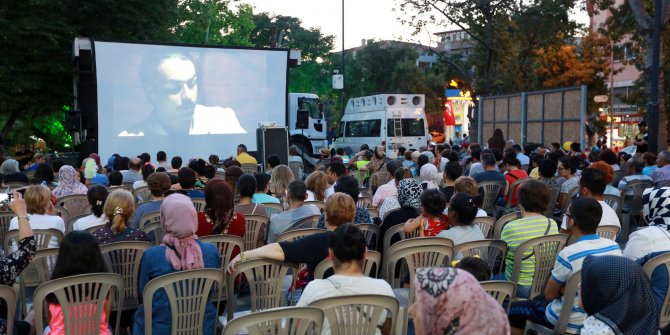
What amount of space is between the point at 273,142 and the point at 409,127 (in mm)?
9358

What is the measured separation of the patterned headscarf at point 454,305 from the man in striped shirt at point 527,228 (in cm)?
264

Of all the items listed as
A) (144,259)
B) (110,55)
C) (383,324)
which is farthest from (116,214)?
(110,55)

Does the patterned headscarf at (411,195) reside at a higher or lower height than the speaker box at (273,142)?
lower

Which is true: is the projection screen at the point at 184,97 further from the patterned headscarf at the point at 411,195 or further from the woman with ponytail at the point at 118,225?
the patterned headscarf at the point at 411,195

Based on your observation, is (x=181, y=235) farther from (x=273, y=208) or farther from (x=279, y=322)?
Result: (x=273, y=208)

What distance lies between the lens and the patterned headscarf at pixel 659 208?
432 cm

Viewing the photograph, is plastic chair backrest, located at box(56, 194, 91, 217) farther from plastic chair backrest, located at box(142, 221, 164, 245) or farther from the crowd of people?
plastic chair backrest, located at box(142, 221, 164, 245)

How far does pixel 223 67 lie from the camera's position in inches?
613

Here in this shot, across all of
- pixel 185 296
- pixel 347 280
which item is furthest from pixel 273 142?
pixel 347 280

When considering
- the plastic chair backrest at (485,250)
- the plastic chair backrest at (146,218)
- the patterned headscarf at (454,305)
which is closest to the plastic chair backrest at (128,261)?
the plastic chair backrest at (146,218)

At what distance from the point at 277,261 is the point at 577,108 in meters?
12.8

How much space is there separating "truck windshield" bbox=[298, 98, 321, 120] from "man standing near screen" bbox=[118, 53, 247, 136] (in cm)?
843

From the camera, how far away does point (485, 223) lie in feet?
18.6

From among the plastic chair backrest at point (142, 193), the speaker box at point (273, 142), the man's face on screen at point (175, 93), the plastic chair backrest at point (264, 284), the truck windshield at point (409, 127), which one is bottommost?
the plastic chair backrest at point (264, 284)
